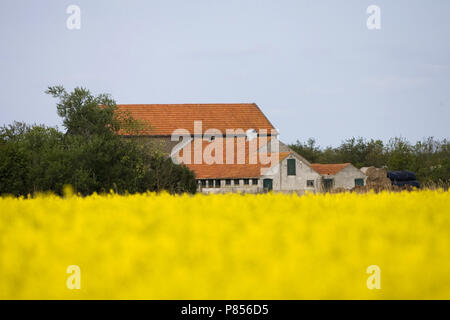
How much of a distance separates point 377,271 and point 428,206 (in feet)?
15.1

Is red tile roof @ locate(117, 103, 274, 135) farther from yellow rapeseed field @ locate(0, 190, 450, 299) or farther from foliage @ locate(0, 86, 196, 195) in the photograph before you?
yellow rapeseed field @ locate(0, 190, 450, 299)

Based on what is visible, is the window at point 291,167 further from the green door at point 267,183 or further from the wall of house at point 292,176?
the green door at point 267,183

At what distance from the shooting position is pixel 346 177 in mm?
68625

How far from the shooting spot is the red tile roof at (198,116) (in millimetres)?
83250

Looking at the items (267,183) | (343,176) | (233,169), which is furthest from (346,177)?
(233,169)

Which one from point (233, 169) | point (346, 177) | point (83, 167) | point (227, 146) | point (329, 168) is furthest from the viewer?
point (227, 146)

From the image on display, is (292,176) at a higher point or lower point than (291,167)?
lower

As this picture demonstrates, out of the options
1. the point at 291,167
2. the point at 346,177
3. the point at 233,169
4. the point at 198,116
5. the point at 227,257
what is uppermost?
the point at 198,116

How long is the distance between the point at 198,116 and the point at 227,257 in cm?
7997

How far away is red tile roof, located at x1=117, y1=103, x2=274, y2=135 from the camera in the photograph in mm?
83250

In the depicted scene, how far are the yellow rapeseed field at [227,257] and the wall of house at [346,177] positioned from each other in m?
61.1

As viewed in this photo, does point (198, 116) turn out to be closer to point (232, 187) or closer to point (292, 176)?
point (232, 187)

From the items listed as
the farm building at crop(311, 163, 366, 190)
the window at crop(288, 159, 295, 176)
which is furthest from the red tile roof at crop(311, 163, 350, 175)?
the window at crop(288, 159, 295, 176)
